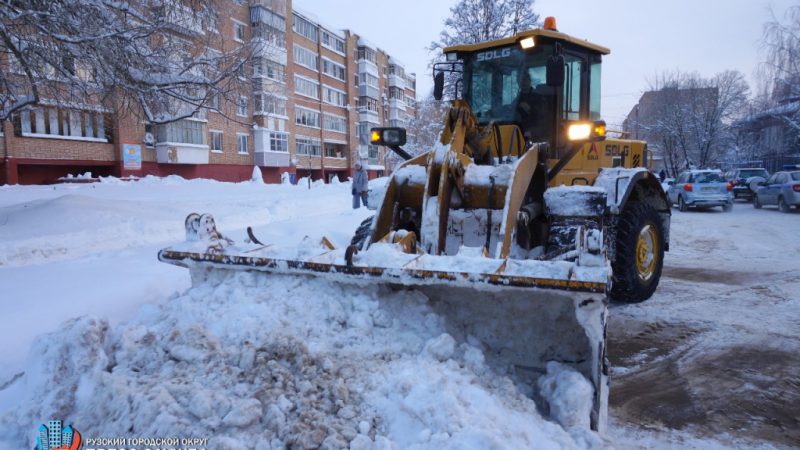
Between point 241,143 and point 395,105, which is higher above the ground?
point 395,105

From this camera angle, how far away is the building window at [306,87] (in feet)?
136

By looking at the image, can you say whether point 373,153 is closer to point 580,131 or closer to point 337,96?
point 337,96

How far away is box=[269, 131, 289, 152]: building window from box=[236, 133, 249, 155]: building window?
2.02 metres

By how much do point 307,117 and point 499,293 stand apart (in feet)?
138

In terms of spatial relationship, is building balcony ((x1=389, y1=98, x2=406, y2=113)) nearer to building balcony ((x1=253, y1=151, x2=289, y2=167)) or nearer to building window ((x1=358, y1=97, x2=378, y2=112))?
building window ((x1=358, y1=97, x2=378, y2=112))

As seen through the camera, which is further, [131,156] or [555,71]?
[131,156]

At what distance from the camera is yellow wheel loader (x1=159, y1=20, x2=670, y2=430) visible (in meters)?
2.89

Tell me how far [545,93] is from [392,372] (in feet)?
12.4

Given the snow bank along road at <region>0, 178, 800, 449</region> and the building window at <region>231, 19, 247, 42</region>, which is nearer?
the snow bank along road at <region>0, 178, 800, 449</region>

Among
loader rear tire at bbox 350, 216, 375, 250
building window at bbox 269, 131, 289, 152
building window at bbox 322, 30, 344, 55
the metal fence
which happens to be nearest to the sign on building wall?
building window at bbox 269, 131, 289, 152

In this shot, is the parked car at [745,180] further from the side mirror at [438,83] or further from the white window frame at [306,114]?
the white window frame at [306,114]

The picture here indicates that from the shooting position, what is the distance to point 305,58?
43031 mm

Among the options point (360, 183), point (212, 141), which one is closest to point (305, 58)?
point (212, 141)

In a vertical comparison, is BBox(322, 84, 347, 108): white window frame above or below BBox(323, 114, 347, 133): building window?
above
